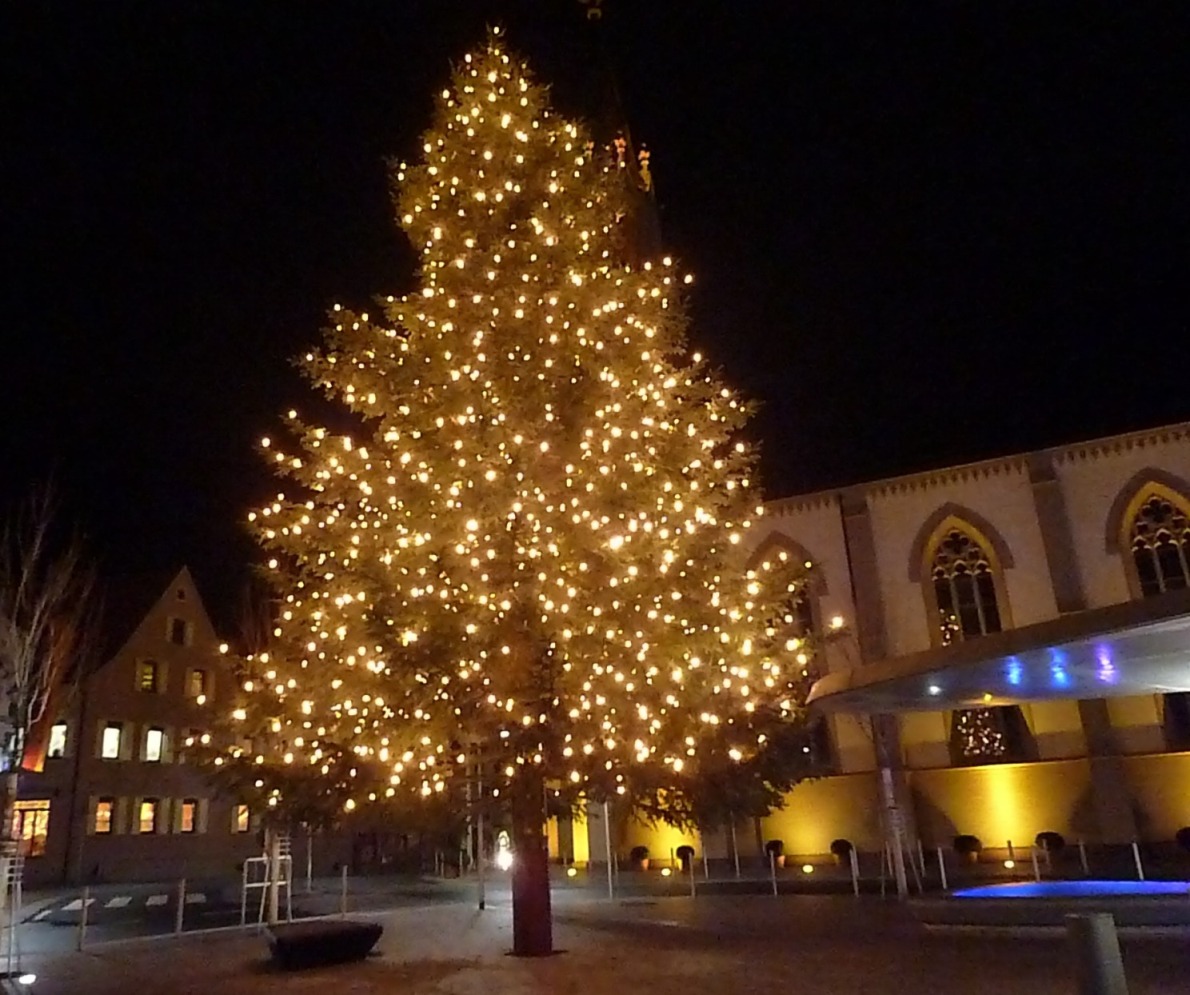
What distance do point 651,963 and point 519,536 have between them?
476 cm

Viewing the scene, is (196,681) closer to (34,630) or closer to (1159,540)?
(34,630)

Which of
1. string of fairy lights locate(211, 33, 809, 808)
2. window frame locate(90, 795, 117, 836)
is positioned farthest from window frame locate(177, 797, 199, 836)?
string of fairy lights locate(211, 33, 809, 808)

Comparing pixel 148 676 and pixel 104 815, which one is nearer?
pixel 104 815

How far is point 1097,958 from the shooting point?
437cm

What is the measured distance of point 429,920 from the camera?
15648mm

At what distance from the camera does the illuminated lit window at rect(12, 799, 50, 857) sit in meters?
28.3

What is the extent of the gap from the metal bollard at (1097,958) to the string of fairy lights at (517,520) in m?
6.27

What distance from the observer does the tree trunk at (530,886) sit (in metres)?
10.8

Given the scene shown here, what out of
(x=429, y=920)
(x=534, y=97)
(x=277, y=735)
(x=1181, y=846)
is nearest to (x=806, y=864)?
(x=1181, y=846)

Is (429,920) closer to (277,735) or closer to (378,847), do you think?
(277,735)

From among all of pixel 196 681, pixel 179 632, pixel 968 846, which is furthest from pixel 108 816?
pixel 968 846

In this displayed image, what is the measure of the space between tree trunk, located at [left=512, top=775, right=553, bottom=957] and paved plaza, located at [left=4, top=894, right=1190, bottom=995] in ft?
0.99

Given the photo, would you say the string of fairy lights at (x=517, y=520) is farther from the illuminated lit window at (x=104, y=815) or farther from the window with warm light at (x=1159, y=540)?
the illuminated lit window at (x=104, y=815)

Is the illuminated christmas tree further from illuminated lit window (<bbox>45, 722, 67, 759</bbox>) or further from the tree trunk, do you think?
illuminated lit window (<bbox>45, 722, 67, 759</bbox>)
